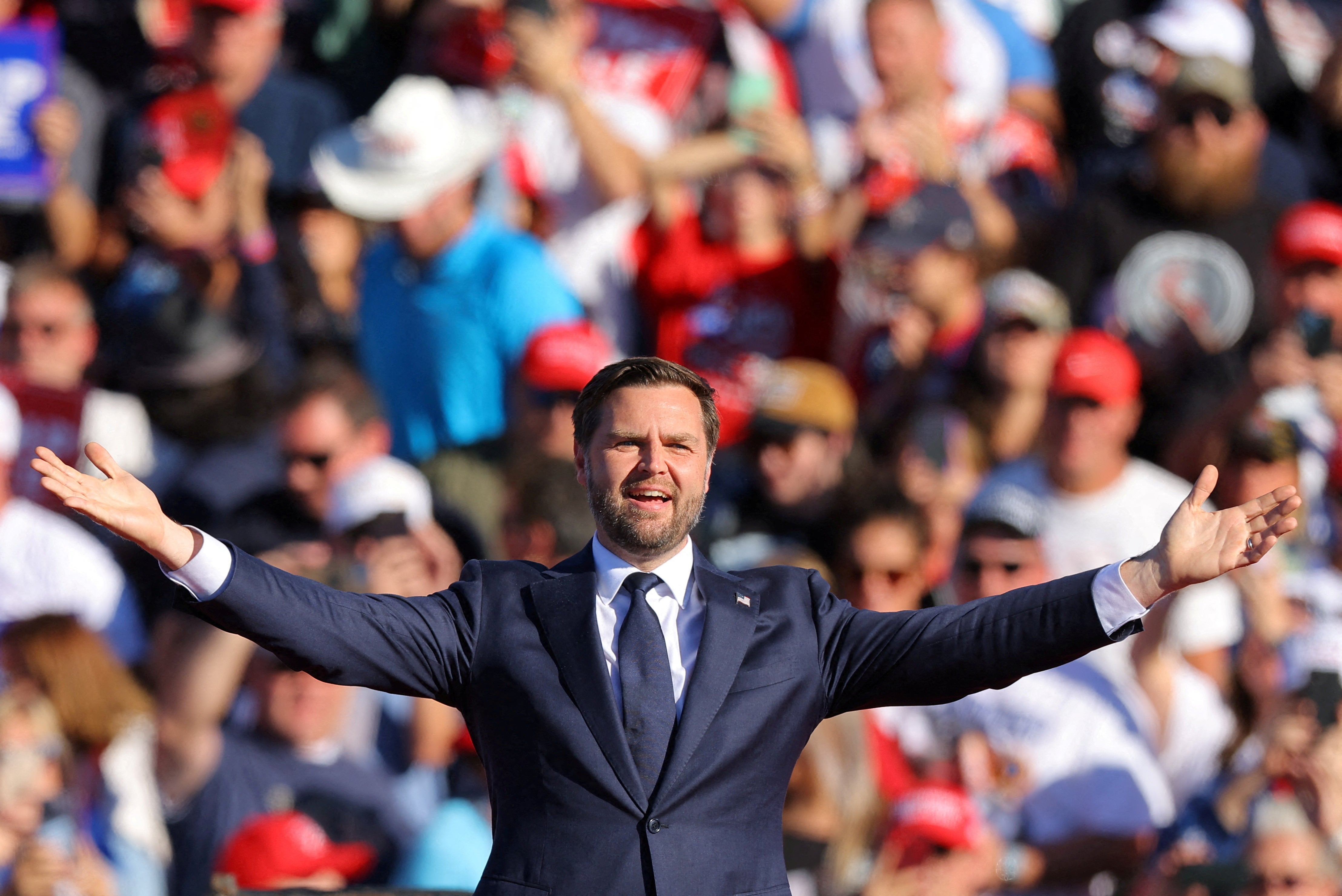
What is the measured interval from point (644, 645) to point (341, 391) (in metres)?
3.71

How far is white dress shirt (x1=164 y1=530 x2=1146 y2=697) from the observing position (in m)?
2.82

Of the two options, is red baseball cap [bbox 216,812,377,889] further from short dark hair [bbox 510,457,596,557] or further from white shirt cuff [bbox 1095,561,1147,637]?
white shirt cuff [bbox 1095,561,1147,637]

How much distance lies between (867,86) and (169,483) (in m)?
3.15

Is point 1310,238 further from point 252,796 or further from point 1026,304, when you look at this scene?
point 252,796

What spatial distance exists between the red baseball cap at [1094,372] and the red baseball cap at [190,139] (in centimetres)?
327

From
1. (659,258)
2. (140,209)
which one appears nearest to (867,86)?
(659,258)

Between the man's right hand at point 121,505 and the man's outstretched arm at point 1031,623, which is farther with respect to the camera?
the man's outstretched arm at point 1031,623

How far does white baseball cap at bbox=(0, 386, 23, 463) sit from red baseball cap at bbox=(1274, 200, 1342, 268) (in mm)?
4414

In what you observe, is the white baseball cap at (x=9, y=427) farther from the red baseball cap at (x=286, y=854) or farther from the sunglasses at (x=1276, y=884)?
the sunglasses at (x=1276, y=884)

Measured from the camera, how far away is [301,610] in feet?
9.12

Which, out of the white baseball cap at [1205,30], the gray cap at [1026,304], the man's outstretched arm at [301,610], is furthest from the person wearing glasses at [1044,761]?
the man's outstretched arm at [301,610]

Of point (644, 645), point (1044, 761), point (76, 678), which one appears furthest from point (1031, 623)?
point (76, 678)

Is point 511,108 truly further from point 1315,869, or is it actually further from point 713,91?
point 1315,869

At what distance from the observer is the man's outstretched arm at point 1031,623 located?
9.27 ft
